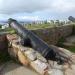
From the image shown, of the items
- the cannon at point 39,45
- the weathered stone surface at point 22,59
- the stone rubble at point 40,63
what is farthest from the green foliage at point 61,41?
the weathered stone surface at point 22,59

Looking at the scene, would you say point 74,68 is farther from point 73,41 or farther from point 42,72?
point 73,41

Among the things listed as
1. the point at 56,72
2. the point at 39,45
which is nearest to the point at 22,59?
the point at 39,45

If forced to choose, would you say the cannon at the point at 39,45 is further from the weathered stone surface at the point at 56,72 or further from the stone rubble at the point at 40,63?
the weathered stone surface at the point at 56,72

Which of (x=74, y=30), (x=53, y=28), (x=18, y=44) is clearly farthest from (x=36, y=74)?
(x=74, y=30)

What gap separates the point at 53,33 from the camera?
999 centimetres

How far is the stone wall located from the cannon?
1.71 m

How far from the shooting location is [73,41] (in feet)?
33.8

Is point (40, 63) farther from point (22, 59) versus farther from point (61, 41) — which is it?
point (61, 41)

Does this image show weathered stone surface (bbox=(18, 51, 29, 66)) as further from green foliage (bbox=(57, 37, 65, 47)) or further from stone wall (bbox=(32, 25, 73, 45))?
green foliage (bbox=(57, 37, 65, 47))

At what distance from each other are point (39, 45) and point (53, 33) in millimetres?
3749

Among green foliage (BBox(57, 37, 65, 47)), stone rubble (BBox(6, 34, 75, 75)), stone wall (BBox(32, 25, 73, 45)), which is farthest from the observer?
green foliage (BBox(57, 37, 65, 47))

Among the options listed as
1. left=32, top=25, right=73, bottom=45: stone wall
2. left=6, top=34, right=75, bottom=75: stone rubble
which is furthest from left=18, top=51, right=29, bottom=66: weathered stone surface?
left=32, top=25, right=73, bottom=45: stone wall

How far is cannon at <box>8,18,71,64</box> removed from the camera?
599cm

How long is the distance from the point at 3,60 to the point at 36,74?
5.19 feet
